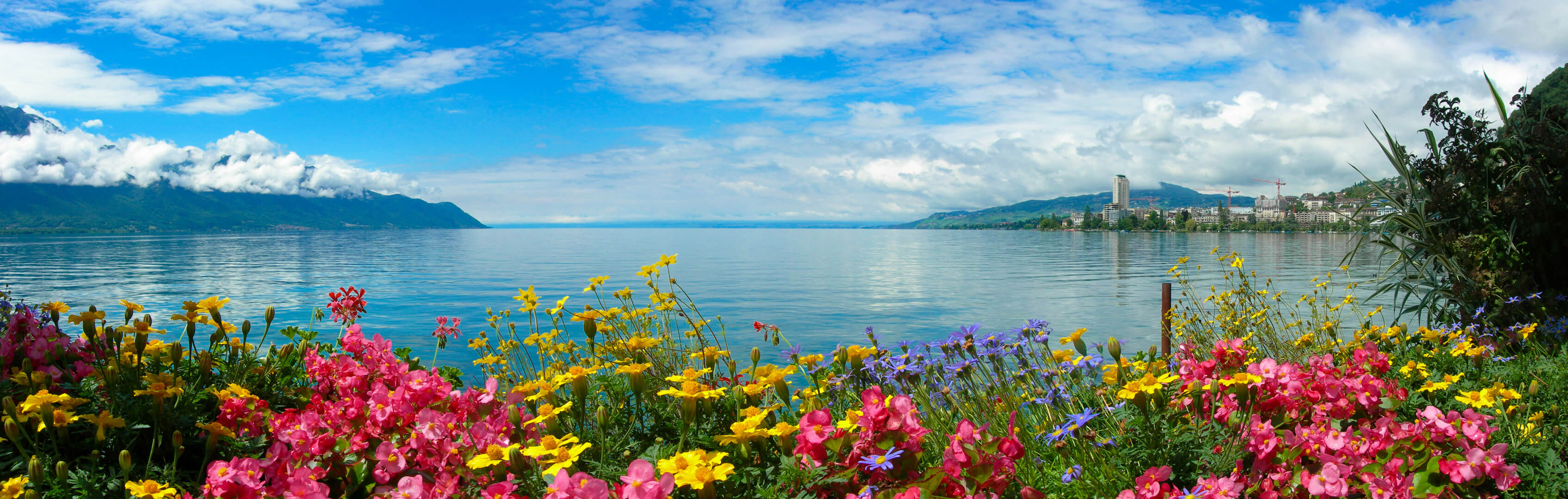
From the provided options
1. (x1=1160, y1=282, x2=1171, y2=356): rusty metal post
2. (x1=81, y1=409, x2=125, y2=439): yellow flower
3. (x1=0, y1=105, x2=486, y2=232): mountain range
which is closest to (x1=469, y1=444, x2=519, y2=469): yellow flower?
(x1=81, y1=409, x2=125, y2=439): yellow flower

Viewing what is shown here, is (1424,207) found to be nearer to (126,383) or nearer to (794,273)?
(126,383)

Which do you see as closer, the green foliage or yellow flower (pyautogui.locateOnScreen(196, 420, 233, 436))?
yellow flower (pyautogui.locateOnScreen(196, 420, 233, 436))

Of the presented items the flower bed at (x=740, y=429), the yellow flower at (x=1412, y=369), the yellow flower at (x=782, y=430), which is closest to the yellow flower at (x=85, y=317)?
the flower bed at (x=740, y=429)

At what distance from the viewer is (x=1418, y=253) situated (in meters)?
6.52

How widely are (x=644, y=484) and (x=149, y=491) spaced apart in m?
1.35

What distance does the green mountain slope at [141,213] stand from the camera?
12606 cm

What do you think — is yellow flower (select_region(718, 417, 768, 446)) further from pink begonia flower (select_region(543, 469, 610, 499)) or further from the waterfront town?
the waterfront town

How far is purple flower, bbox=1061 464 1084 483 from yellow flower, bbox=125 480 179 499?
2.18 m

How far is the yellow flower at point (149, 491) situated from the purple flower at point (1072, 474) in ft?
7.15

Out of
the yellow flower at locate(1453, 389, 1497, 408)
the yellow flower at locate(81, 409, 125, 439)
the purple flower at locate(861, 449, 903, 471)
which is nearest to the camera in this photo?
the purple flower at locate(861, 449, 903, 471)

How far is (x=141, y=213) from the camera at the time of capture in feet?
505

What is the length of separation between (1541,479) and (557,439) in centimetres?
292

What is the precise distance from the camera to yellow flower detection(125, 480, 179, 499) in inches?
65.9

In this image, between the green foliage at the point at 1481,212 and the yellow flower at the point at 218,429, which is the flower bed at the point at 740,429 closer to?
the yellow flower at the point at 218,429
